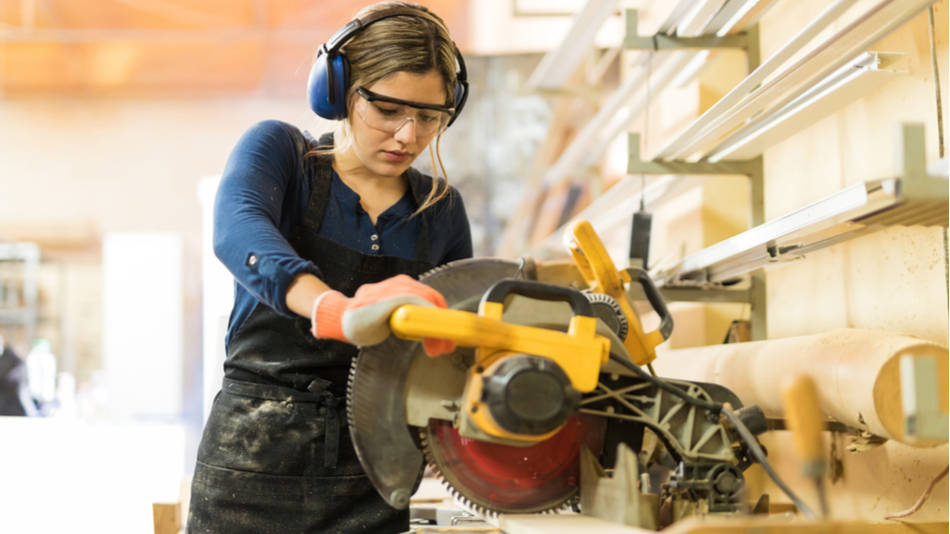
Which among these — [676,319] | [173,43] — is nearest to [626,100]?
[676,319]

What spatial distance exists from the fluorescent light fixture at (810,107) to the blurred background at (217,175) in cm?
4

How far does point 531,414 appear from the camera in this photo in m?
1.04

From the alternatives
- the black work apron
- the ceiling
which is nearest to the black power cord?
the black work apron

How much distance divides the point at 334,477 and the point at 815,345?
801 mm

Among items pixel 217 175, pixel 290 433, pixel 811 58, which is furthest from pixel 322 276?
pixel 217 175

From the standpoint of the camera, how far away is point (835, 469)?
182cm

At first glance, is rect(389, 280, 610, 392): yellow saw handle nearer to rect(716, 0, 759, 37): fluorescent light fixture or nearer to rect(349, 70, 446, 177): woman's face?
rect(349, 70, 446, 177): woman's face

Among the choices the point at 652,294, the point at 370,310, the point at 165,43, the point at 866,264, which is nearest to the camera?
the point at 370,310

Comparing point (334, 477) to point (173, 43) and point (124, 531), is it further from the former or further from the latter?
point (173, 43)

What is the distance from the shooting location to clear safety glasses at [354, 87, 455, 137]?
1395 millimetres

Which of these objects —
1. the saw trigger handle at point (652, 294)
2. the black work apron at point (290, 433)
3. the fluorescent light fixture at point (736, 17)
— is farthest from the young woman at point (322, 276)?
the fluorescent light fixture at point (736, 17)

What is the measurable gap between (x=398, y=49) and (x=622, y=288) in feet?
1.70

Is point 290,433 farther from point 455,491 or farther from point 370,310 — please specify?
point 370,310

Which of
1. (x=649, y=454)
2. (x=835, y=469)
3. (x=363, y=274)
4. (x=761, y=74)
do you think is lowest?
(x=835, y=469)
